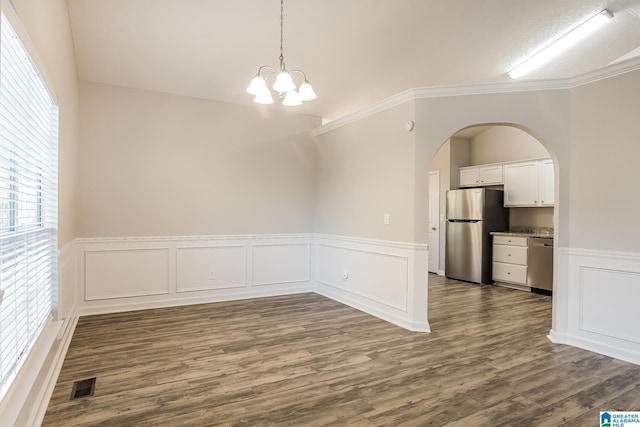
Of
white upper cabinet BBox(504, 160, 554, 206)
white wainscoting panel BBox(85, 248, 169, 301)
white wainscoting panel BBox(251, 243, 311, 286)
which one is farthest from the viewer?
white upper cabinet BBox(504, 160, 554, 206)

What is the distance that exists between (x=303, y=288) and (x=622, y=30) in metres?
5.24

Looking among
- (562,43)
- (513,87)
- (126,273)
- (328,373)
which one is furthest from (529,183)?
(126,273)

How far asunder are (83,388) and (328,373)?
1742mm

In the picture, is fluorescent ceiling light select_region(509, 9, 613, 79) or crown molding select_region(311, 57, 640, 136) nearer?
crown molding select_region(311, 57, 640, 136)

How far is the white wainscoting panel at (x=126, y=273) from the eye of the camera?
4391 millimetres

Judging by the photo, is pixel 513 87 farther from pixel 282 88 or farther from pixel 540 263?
pixel 540 263

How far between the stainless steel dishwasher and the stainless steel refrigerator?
0.74 m

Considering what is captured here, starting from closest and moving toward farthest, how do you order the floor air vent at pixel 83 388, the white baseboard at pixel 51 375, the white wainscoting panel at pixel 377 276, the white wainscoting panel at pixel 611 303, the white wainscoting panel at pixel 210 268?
the white baseboard at pixel 51 375
the floor air vent at pixel 83 388
the white wainscoting panel at pixel 611 303
the white wainscoting panel at pixel 377 276
the white wainscoting panel at pixel 210 268

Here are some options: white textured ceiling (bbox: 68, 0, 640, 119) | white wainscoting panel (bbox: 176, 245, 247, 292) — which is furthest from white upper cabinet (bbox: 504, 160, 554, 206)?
white wainscoting panel (bbox: 176, 245, 247, 292)

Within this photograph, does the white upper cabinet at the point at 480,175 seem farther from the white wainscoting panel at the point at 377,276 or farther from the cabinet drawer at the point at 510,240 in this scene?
the white wainscoting panel at the point at 377,276

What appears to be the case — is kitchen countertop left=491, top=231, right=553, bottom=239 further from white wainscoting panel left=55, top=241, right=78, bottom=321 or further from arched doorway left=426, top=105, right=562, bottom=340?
white wainscoting panel left=55, top=241, right=78, bottom=321

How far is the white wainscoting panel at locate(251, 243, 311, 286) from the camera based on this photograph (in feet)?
17.6

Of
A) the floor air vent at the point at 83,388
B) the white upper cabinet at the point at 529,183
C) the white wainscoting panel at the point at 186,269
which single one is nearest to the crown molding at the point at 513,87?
the white wainscoting panel at the point at 186,269

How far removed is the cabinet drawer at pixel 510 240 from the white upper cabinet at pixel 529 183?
2.06 feet
